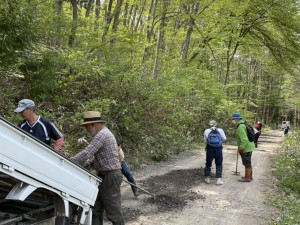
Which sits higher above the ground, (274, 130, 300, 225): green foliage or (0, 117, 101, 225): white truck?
(0, 117, 101, 225): white truck

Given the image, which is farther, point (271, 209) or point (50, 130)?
point (271, 209)

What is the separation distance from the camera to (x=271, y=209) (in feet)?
25.6

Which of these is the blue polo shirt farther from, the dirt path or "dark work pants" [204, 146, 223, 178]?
"dark work pants" [204, 146, 223, 178]

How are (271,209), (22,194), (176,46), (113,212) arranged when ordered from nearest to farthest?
(22,194) < (113,212) < (271,209) < (176,46)

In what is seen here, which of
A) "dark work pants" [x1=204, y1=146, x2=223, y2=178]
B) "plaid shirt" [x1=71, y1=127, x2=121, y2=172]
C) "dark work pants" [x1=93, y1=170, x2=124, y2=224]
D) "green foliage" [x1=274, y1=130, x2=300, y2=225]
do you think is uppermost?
"plaid shirt" [x1=71, y1=127, x2=121, y2=172]

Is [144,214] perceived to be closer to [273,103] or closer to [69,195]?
[69,195]

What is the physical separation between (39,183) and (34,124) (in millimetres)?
2191

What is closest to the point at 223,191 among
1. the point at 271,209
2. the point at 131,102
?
the point at 271,209

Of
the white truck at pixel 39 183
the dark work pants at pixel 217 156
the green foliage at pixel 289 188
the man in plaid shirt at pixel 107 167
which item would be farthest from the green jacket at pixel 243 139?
the white truck at pixel 39 183

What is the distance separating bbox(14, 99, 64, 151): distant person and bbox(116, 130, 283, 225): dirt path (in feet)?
7.33

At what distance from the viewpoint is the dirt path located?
6.75 metres

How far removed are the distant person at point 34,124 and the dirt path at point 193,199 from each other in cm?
223

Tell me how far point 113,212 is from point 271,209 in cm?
466

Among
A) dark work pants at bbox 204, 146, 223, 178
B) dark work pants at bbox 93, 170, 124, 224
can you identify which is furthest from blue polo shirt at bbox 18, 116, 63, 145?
dark work pants at bbox 204, 146, 223, 178
